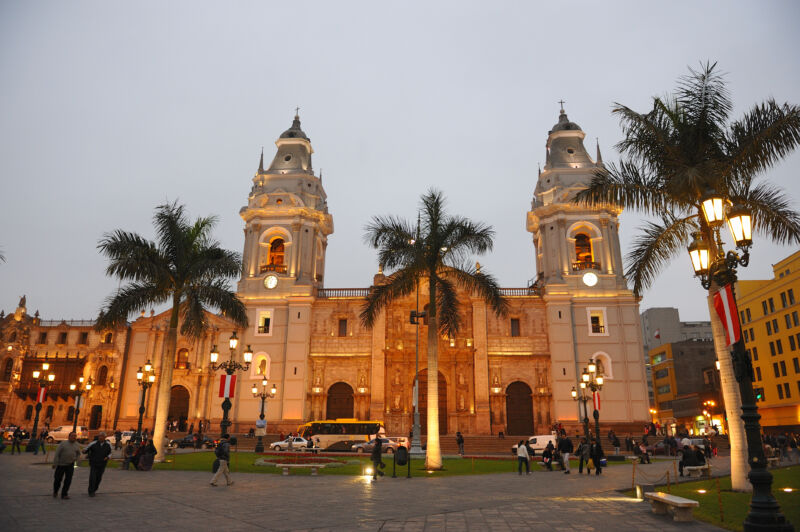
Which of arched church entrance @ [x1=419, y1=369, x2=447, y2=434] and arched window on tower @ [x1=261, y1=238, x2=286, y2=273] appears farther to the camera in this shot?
arched window on tower @ [x1=261, y1=238, x2=286, y2=273]

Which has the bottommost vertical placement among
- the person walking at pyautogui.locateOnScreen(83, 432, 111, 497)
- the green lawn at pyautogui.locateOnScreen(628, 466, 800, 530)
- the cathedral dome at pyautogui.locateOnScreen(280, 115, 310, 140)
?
the green lawn at pyautogui.locateOnScreen(628, 466, 800, 530)

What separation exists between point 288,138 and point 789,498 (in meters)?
48.5

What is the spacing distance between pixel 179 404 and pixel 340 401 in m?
13.6

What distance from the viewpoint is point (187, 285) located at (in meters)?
25.7

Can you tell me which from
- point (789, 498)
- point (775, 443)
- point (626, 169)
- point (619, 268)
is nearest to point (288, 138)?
point (619, 268)

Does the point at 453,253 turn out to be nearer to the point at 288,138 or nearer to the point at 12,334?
the point at 288,138

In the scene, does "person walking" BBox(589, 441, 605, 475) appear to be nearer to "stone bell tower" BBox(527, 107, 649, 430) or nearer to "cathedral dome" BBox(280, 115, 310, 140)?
"stone bell tower" BBox(527, 107, 649, 430)

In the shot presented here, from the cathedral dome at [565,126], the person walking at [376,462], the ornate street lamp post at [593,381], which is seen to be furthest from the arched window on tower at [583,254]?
the person walking at [376,462]

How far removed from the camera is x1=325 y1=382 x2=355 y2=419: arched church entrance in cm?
4500

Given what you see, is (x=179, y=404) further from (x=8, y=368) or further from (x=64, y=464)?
(x=64, y=464)

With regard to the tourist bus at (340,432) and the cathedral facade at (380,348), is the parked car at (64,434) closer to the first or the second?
the cathedral facade at (380,348)

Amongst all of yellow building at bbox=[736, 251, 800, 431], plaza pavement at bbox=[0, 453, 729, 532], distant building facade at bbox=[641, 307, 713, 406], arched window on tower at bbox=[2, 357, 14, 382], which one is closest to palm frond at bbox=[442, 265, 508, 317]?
plaza pavement at bbox=[0, 453, 729, 532]

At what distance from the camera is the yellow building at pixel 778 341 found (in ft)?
163

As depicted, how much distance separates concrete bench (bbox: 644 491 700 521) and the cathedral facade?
32.4 m
